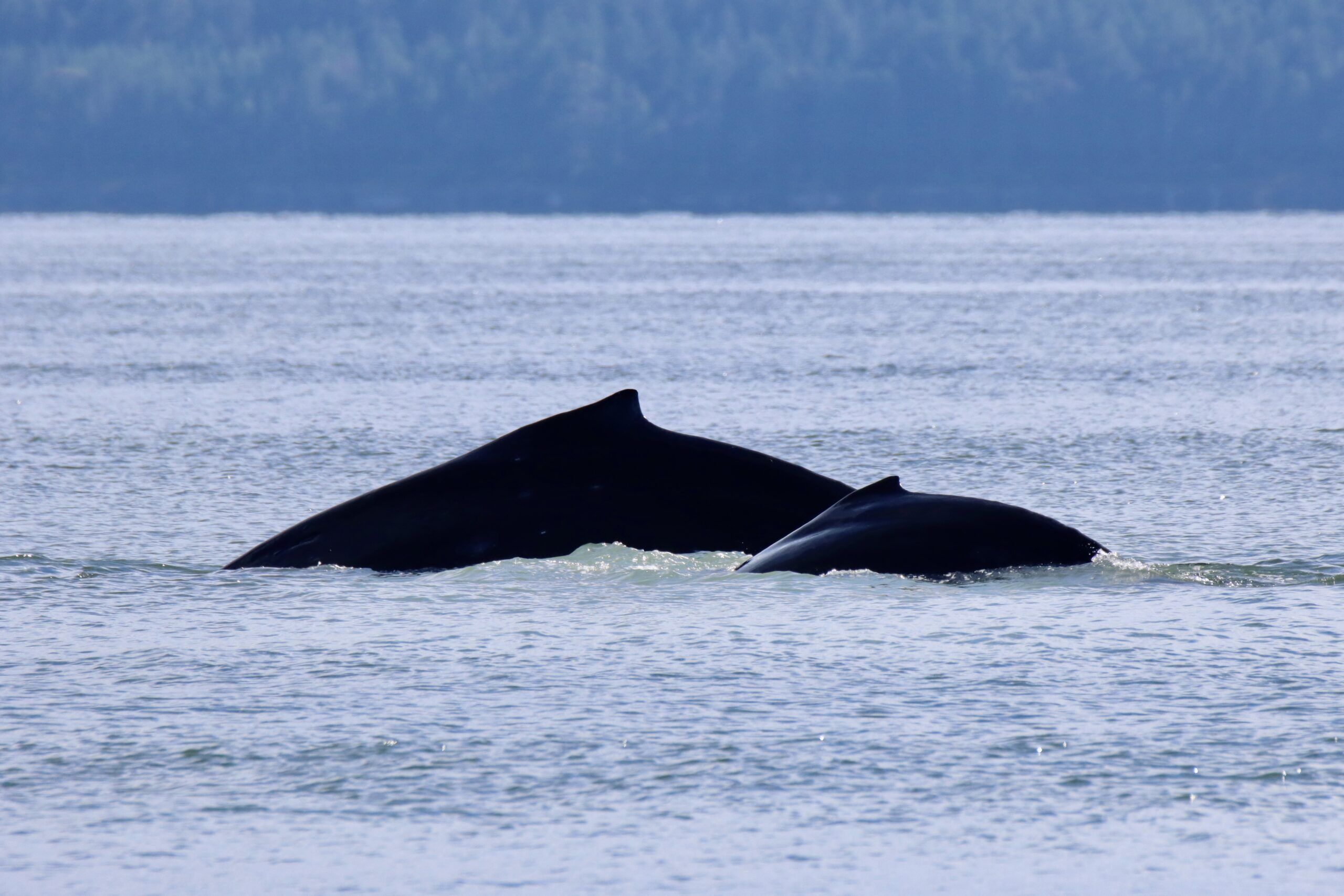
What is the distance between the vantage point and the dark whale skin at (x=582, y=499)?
13242 mm

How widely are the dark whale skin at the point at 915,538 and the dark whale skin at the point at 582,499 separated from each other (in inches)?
14.9

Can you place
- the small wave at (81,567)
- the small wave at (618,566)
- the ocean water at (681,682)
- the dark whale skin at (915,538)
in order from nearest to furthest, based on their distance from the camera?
the ocean water at (681,682)
the dark whale skin at (915,538)
the small wave at (618,566)
the small wave at (81,567)

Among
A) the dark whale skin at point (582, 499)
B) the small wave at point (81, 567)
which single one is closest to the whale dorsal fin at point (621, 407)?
the dark whale skin at point (582, 499)

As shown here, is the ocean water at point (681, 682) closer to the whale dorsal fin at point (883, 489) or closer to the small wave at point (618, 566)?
the small wave at point (618, 566)

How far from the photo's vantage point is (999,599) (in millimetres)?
12453

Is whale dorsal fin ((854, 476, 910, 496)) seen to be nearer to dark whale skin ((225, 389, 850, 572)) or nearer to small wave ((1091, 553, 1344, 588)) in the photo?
dark whale skin ((225, 389, 850, 572))

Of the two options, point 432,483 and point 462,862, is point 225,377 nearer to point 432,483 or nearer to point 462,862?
point 432,483

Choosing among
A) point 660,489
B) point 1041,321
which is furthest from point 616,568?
point 1041,321

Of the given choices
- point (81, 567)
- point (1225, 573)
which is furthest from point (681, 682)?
point (81, 567)

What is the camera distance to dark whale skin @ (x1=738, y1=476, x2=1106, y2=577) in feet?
42.7

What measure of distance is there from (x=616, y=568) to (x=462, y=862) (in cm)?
570

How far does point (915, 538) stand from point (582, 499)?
6.71ft

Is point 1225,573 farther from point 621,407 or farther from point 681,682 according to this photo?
point 681,682

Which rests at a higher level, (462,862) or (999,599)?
(999,599)
